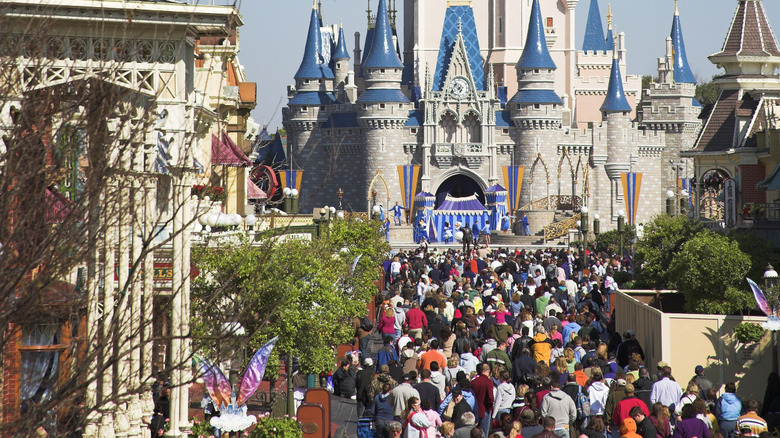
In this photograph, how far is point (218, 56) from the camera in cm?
2331

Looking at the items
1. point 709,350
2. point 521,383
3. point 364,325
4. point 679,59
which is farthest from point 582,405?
point 679,59

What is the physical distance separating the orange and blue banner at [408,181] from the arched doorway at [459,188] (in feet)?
7.69

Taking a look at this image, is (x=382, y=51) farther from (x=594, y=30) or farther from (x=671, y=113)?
(x=594, y=30)

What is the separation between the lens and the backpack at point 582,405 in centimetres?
1198

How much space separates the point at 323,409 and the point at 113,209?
6473mm

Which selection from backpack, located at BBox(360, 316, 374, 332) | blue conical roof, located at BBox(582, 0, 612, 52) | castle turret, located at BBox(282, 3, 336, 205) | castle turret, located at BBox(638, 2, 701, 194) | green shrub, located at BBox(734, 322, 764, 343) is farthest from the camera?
blue conical roof, located at BBox(582, 0, 612, 52)

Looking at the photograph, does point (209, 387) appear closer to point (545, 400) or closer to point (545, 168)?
point (545, 400)

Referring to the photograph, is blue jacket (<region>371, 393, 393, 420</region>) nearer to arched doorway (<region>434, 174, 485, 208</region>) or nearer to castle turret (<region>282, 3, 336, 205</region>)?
arched doorway (<region>434, 174, 485, 208</region>)

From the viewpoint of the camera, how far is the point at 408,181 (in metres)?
62.1

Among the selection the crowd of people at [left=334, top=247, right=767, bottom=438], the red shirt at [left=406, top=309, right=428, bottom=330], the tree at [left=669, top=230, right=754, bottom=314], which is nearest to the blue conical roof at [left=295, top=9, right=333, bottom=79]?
the crowd of people at [left=334, top=247, right=767, bottom=438]

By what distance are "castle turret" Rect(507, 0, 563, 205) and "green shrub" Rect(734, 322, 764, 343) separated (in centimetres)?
4654

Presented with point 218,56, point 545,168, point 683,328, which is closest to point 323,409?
point 683,328

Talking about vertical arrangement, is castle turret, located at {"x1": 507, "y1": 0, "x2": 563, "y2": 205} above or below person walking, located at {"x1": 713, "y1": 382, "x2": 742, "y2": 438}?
above

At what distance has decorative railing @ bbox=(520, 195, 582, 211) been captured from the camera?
5747 cm
